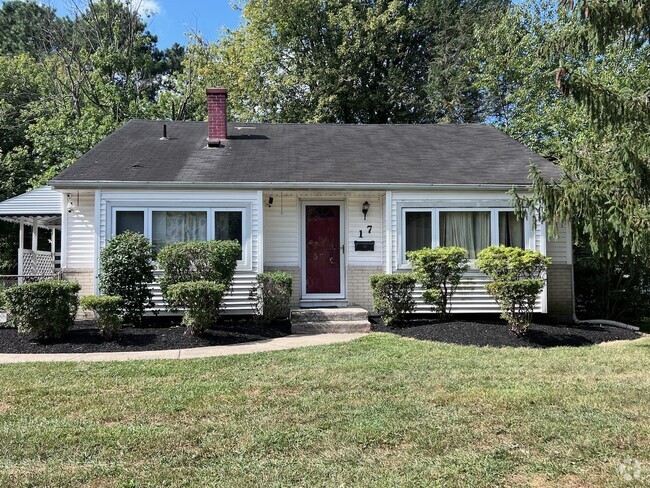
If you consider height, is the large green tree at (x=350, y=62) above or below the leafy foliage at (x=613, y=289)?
above

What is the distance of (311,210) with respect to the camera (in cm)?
1116

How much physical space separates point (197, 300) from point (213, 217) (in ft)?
8.18

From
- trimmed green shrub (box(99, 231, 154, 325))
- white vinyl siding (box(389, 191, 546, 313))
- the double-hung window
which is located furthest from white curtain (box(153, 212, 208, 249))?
white vinyl siding (box(389, 191, 546, 313))

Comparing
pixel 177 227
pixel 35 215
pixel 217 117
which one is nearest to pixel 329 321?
pixel 177 227

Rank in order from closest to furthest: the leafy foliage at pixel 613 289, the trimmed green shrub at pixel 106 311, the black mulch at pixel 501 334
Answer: the trimmed green shrub at pixel 106 311 < the black mulch at pixel 501 334 < the leafy foliage at pixel 613 289

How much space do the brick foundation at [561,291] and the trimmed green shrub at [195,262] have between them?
6954 millimetres

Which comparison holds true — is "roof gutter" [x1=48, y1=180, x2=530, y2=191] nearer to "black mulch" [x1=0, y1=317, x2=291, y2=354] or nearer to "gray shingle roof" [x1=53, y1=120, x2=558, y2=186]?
"gray shingle roof" [x1=53, y1=120, x2=558, y2=186]

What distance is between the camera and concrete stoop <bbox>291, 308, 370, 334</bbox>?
368 inches

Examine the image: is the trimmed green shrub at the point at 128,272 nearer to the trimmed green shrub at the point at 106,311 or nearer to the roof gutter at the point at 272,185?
the trimmed green shrub at the point at 106,311

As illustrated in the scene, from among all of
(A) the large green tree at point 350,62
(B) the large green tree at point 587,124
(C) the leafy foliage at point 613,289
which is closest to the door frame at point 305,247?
(B) the large green tree at point 587,124

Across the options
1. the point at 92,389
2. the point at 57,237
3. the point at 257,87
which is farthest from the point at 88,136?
the point at 92,389

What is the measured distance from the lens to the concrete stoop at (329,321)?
9344mm

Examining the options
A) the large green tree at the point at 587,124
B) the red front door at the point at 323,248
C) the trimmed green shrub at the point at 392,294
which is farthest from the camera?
the red front door at the point at 323,248

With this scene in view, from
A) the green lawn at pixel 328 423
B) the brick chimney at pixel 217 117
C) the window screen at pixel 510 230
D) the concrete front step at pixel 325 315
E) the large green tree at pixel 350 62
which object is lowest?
the green lawn at pixel 328 423
